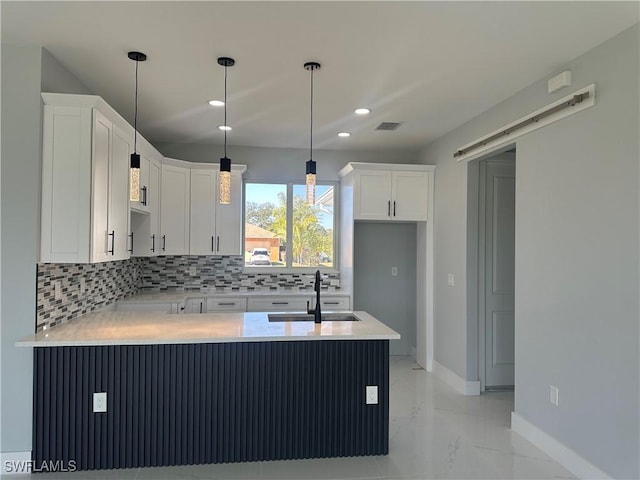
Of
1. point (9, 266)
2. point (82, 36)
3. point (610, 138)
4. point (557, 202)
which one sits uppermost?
point (82, 36)

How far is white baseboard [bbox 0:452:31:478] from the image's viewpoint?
2.61 m

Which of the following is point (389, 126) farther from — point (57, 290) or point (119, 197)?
point (57, 290)

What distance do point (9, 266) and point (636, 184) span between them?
3.63 metres

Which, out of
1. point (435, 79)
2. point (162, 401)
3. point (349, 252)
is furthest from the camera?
point (349, 252)

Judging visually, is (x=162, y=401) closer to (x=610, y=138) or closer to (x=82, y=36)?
(x=82, y=36)

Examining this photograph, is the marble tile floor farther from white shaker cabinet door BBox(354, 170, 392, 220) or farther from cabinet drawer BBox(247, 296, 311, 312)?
white shaker cabinet door BBox(354, 170, 392, 220)

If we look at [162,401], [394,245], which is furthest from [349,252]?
[162,401]

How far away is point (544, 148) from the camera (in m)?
3.10

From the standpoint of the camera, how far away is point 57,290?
2992 mm

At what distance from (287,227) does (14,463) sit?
139 inches

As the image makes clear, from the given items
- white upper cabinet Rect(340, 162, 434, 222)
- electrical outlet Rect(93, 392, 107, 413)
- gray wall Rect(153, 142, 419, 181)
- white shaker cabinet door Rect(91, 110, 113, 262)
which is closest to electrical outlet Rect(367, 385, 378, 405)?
electrical outlet Rect(93, 392, 107, 413)

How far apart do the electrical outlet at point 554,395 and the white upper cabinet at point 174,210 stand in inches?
146

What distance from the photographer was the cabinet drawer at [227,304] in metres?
4.82

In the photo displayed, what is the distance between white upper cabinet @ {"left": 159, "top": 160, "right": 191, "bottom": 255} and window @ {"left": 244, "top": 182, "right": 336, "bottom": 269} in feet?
2.58
